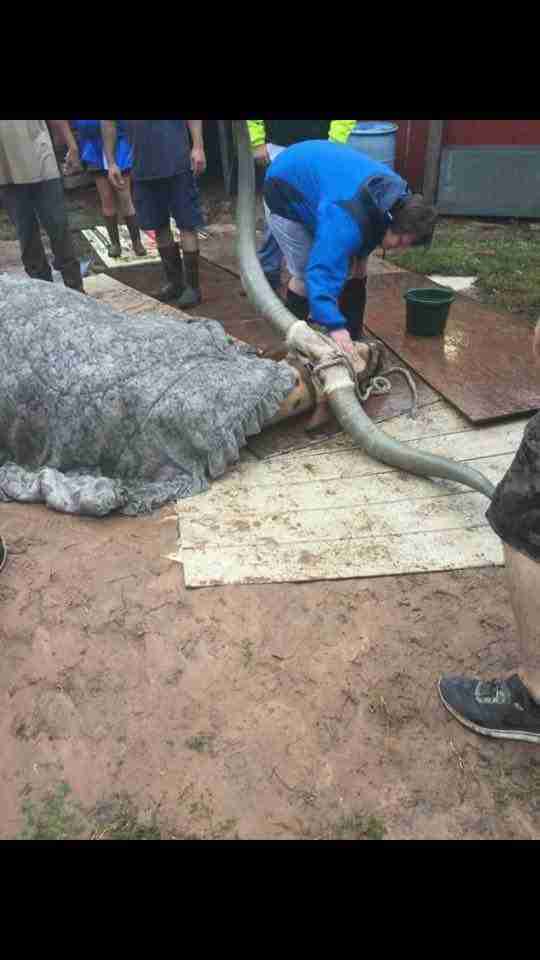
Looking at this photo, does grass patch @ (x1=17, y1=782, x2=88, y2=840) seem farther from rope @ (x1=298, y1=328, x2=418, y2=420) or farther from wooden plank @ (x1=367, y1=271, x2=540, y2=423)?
wooden plank @ (x1=367, y1=271, x2=540, y2=423)

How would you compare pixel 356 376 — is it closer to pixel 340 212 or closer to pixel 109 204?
pixel 340 212

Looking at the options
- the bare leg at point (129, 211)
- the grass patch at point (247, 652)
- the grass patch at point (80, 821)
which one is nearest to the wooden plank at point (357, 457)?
the grass patch at point (247, 652)

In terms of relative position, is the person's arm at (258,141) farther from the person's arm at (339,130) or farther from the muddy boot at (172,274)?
the muddy boot at (172,274)

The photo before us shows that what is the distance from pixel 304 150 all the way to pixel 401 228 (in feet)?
2.69

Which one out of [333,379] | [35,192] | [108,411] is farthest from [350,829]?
[35,192]

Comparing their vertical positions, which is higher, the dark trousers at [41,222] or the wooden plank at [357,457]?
the dark trousers at [41,222]

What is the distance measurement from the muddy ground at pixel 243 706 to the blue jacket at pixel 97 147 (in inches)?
175

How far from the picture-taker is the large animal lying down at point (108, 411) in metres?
3.04

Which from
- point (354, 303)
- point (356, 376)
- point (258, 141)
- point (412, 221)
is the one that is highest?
point (258, 141)

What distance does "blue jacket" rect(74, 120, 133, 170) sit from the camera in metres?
5.85

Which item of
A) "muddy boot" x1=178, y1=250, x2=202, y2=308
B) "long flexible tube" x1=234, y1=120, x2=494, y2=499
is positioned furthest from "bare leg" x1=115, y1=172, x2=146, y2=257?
"long flexible tube" x1=234, y1=120, x2=494, y2=499

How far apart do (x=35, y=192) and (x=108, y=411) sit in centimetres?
233

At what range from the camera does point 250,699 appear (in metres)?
2.09

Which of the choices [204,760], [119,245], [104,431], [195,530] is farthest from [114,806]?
[119,245]
